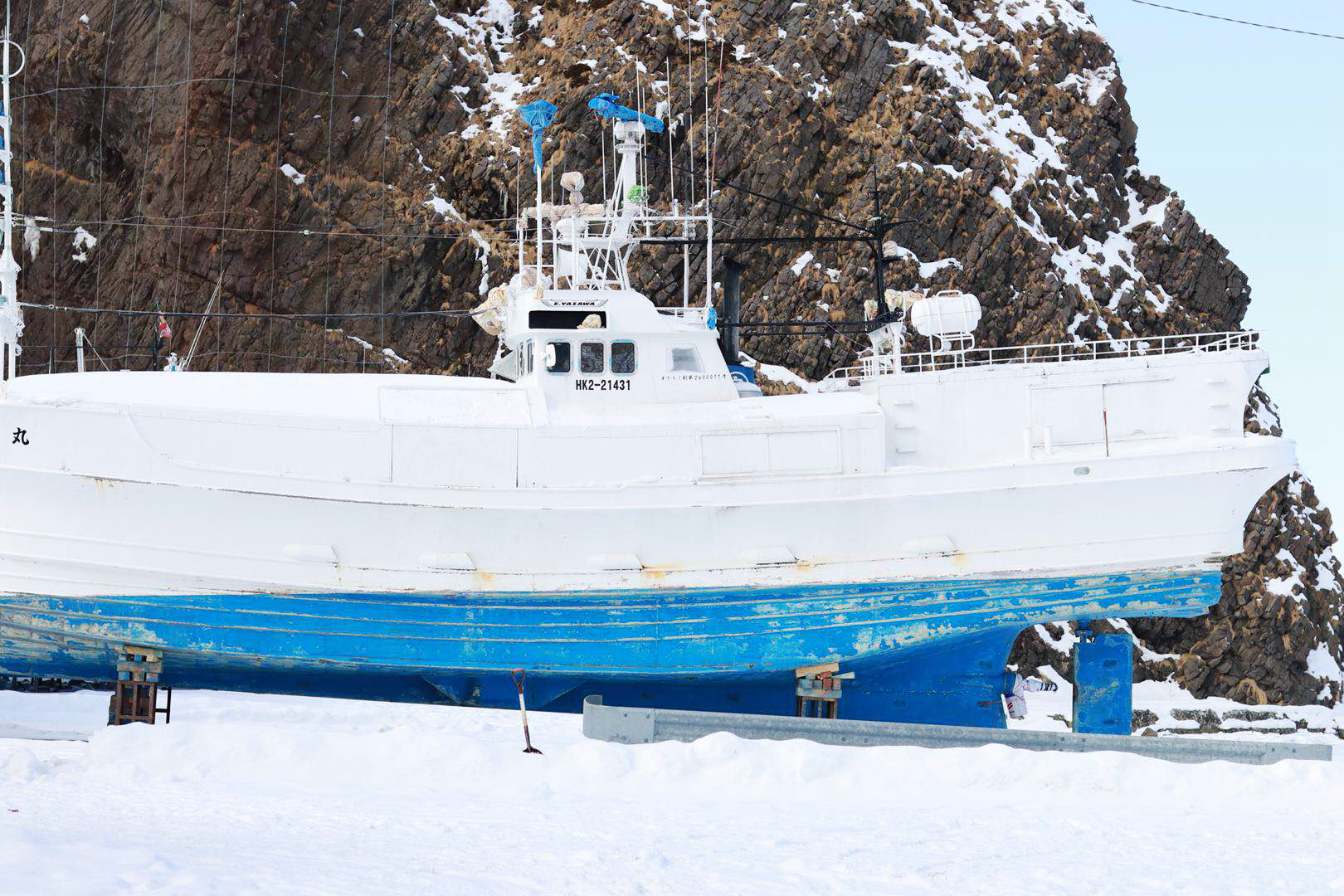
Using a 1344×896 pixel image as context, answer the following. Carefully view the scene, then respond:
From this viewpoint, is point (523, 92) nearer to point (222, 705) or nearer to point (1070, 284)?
point (1070, 284)

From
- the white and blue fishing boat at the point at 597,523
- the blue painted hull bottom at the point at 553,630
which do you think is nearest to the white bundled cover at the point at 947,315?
the white and blue fishing boat at the point at 597,523

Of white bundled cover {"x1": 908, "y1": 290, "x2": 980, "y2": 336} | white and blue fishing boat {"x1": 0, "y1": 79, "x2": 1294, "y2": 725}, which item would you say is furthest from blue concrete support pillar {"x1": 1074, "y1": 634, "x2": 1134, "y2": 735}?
white bundled cover {"x1": 908, "y1": 290, "x2": 980, "y2": 336}

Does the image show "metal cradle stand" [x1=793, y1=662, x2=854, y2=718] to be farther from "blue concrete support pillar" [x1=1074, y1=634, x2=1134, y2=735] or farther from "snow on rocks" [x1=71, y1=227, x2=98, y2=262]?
"snow on rocks" [x1=71, y1=227, x2=98, y2=262]

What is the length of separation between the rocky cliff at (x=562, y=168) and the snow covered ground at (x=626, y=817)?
24366 mm

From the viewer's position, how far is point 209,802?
8.66 metres

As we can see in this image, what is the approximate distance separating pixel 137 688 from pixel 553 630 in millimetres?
4339

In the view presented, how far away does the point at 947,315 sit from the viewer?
1577 cm

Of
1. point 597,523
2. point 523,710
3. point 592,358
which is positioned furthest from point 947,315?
point 523,710

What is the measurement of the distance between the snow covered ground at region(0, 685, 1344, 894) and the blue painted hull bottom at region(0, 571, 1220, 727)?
4.95 ft

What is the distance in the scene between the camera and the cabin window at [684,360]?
1534cm

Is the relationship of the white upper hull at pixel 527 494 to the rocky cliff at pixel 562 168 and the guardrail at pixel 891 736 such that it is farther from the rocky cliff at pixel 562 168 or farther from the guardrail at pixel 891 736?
the rocky cliff at pixel 562 168

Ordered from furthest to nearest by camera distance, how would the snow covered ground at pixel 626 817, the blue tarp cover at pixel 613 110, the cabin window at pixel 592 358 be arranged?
the blue tarp cover at pixel 613 110 < the cabin window at pixel 592 358 < the snow covered ground at pixel 626 817

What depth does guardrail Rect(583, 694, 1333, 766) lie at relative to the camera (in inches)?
457

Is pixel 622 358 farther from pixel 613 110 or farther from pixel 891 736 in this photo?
pixel 891 736
